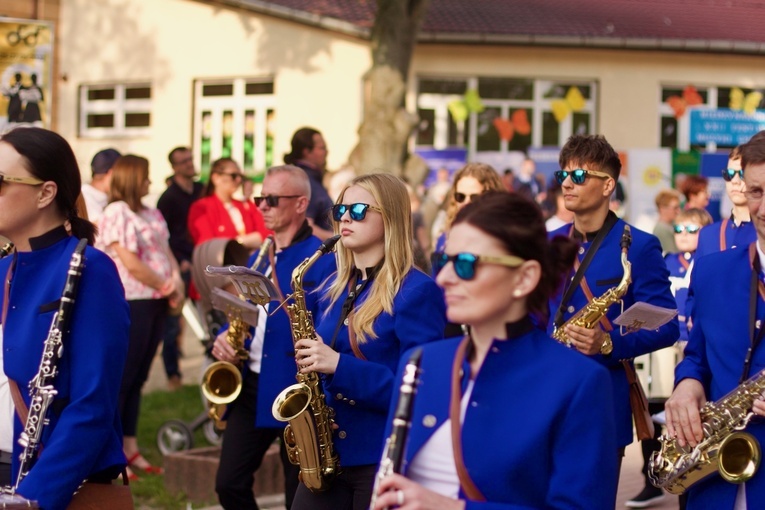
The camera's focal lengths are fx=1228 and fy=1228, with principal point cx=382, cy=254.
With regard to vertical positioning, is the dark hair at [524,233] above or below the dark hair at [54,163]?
below

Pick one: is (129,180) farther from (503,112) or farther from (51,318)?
(503,112)

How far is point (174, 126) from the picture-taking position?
84.7 ft

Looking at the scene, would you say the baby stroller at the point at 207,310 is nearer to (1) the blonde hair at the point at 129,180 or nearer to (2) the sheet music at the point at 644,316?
(1) the blonde hair at the point at 129,180

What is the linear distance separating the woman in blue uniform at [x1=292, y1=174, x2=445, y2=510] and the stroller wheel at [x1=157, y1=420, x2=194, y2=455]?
15.4 ft

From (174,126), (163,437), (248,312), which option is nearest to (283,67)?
(174,126)

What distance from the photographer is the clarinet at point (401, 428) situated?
10.8 feet

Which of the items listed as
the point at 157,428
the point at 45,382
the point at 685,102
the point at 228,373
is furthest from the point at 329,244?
the point at 685,102

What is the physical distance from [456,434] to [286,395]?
1.91 meters

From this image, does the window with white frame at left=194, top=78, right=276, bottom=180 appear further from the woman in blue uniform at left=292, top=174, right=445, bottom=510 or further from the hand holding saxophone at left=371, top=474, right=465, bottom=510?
the hand holding saxophone at left=371, top=474, right=465, bottom=510

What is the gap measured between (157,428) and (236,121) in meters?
15.3

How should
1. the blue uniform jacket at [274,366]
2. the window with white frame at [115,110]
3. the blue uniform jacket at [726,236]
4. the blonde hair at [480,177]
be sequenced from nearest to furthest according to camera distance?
the blue uniform jacket at [274,366] → the blue uniform jacket at [726,236] → the blonde hair at [480,177] → the window with white frame at [115,110]

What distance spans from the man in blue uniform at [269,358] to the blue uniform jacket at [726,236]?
2301 mm

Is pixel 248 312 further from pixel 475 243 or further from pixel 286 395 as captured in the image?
pixel 475 243

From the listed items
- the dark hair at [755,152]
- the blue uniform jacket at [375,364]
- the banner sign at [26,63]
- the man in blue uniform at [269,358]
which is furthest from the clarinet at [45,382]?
the banner sign at [26,63]
